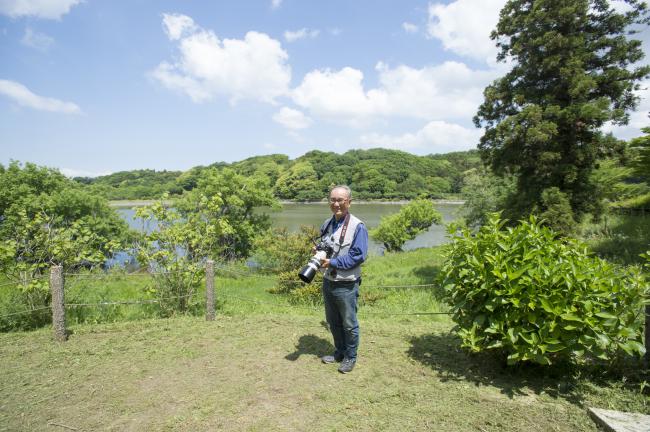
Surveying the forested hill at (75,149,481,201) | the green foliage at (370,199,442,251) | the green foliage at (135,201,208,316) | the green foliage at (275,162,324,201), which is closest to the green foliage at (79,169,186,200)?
the forested hill at (75,149,481,201)

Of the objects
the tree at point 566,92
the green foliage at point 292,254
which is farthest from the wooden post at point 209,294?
the tree at point 566,92

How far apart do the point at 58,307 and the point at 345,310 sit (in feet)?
13.5

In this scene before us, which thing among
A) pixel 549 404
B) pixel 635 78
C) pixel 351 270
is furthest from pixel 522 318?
pixel 635 78

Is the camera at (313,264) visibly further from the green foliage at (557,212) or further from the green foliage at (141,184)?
the green foliage at (141,184)

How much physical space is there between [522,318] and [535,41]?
8.91m

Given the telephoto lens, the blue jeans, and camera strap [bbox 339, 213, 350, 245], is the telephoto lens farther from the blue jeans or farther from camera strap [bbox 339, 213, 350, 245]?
the blue jeans

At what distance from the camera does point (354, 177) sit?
263 ft

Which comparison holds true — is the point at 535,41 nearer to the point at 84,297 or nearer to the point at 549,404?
the point at 549,404

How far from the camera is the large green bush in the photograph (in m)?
3.12

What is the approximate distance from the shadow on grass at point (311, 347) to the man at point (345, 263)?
0.63 m

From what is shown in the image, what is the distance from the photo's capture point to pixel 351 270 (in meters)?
3.58

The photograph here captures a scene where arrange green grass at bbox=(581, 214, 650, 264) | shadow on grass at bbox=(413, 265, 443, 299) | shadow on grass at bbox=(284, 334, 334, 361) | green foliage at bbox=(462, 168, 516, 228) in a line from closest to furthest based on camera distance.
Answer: shadow on grass at bbox=(284, 334, 334, 361)
green grass at bbox=(581, 214, 650, 264)
shadow on grass at bbox=(413, 265, 443, 299)
green foliage at bbox=(462, 168, 516, 228)

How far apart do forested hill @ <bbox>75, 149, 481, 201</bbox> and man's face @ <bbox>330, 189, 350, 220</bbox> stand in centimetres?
6073

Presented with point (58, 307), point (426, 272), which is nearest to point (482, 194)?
point (426, 272)
